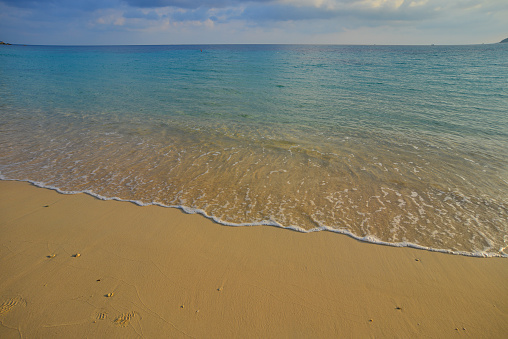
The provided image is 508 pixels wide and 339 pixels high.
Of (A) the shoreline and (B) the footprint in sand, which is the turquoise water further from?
(B) the footprint in sand

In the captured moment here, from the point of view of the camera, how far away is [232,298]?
3281 mm

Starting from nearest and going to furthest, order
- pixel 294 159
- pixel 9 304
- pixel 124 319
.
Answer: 1. pixel 124 319
2. pixel 9 304
3. pixel 294 159

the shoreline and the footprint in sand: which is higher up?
the footprint in sand

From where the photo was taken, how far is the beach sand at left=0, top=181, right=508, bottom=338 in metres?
2.96

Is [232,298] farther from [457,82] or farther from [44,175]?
[457,82]

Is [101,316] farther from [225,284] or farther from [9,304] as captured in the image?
[225,284]

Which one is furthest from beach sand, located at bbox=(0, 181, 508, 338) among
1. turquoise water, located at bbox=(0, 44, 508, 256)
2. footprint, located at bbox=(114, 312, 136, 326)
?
turquoise water, located at bbox=(0, 44, 508, 256)

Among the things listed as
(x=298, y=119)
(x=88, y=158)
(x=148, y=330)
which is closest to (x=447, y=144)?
(x=298, y=119)

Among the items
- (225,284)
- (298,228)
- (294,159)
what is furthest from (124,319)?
(294,159)

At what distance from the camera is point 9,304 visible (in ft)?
10.2

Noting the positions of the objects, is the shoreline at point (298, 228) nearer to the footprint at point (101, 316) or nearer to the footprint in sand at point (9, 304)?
the footprint at point (101, 316)

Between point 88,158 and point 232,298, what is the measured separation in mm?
6649

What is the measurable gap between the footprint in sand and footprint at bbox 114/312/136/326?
1341 mm

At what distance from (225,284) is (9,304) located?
265cm
